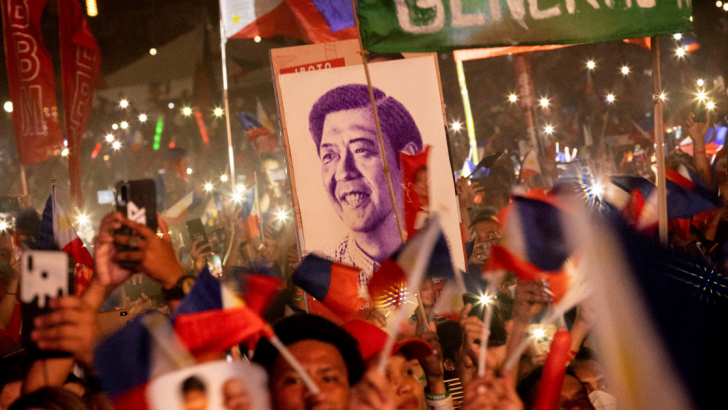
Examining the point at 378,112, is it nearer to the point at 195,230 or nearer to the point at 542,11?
the point at 542,11

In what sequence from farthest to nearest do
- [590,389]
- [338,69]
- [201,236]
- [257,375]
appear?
[201,236] < [338,69] < [590,389] < [257,375]

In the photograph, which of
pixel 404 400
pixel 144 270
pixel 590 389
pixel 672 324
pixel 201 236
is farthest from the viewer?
pixel 201 236

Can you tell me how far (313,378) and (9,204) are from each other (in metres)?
7.42

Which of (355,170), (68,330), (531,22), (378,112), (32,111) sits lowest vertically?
(68,330)

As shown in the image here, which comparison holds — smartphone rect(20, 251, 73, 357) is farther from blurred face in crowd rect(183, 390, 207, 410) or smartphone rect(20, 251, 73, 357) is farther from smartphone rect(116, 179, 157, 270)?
blurred face in crowd rect(183, 390, 207, 410)

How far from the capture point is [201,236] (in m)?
5.07

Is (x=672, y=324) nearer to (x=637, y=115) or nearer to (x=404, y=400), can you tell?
(x=404, y=400)

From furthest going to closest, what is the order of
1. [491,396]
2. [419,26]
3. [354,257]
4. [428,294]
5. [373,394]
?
[354,257] < [428,294] < [419,26] < [491,396] < [373,394]

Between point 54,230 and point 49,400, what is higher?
point 54,230

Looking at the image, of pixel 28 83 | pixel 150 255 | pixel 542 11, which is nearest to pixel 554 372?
pixel 150 255

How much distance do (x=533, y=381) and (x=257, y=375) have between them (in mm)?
1137

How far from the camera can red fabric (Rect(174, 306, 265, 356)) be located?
5.82 feet

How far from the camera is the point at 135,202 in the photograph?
1953 mm

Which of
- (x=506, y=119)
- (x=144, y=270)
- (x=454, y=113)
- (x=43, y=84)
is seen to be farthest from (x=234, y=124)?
(x=144, y=270)
